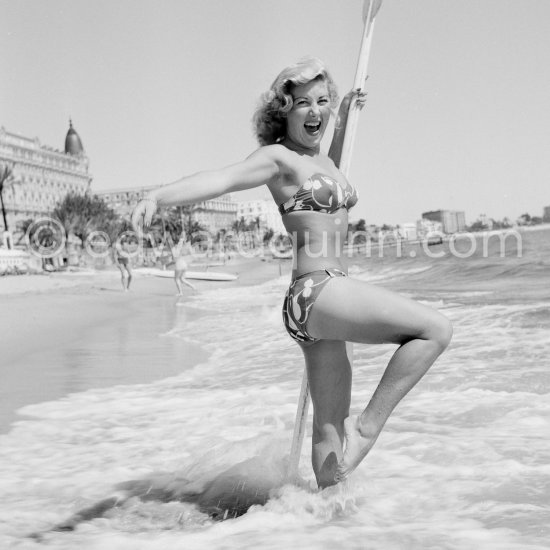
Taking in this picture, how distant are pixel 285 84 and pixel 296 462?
1553 mm

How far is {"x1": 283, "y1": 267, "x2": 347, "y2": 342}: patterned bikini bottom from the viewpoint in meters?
2.52

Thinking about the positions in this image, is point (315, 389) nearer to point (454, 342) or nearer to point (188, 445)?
point (188, 445)

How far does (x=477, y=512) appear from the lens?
9.16ft

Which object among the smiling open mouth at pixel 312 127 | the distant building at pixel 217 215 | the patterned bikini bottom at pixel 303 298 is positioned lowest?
the patterned bikini bottom at pixel 303 298

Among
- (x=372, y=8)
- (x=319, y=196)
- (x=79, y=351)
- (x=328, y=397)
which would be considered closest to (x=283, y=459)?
(x=328, y=397)

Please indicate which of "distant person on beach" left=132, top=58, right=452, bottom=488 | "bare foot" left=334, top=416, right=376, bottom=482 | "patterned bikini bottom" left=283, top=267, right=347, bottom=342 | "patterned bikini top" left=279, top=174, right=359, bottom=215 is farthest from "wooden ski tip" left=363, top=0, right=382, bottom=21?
"bare foot" left=334, top=416, right=376, bottom=482

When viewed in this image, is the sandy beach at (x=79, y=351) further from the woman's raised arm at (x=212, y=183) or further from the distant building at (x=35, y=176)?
the distant building at (x=35, y=176)

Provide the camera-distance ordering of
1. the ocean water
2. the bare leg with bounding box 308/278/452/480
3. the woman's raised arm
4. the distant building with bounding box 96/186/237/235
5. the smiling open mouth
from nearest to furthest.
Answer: the woman's raised arm
the bare leg with bounding box 308/278/452/480
the ocean water
the smiling open mouth
the distant building with bounding box 96/186/237/235

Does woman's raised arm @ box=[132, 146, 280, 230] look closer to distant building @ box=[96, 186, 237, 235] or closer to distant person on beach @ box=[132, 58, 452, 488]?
distant person on beach @ box=[132, 58, 452, 488]

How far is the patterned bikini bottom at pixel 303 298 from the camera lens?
8.25 ft

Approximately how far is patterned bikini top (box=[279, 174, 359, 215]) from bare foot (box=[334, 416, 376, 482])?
0.81 meters

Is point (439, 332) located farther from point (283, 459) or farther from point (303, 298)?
point (283, 459)

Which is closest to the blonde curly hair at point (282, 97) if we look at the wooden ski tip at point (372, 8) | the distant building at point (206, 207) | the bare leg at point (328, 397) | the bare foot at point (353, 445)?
the wooden ski tip at point (372, 8)

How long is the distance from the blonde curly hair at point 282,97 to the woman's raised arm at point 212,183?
8.6 inches
